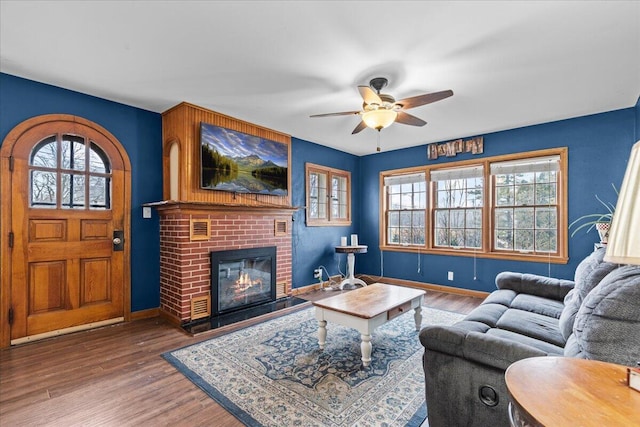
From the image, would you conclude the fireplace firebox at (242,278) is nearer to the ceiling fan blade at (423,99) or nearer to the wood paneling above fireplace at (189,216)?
the wood paneling above fireplace at (189,216)

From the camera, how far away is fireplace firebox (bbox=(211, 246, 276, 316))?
3.74m

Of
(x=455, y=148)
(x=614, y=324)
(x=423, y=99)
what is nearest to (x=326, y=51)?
(x=423, y=99)

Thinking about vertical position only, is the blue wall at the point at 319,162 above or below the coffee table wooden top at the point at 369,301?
above

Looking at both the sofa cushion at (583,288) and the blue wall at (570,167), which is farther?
the blue wall at (570,167)

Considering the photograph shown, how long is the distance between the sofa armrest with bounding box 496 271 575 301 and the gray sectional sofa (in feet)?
1.97

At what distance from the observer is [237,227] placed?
4.02 metres

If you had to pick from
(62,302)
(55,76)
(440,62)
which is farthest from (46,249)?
(440,62)

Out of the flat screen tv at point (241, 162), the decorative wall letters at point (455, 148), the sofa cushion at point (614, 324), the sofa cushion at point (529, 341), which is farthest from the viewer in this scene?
the decorative wall letters at point (455, 148)

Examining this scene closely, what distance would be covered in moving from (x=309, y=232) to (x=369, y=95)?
3.05m

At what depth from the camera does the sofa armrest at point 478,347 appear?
1437 mm

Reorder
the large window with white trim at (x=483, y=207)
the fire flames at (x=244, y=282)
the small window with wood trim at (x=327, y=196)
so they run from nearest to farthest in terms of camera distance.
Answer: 1. the fire flames at (x=244, y=282)
2. the large window with white trim at (x=483, y=207)
3. the small window with wood trim at (x=327, y=196)

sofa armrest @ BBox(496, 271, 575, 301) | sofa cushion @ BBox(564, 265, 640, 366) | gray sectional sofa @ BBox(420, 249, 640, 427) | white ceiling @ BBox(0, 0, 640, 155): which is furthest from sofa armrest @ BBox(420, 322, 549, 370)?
white ceiling @ BBox(0, 0, 640, 155)

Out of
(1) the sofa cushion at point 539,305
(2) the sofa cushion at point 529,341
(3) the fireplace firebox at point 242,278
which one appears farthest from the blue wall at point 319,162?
(2) the sofa cushion at point 529,341

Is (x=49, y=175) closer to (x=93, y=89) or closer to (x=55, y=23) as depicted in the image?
(x=93, y=89)
